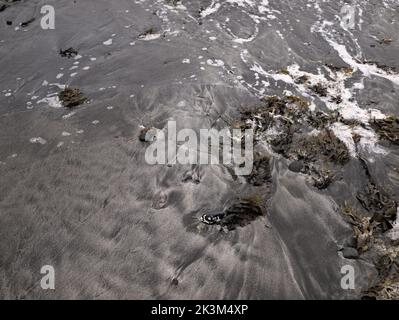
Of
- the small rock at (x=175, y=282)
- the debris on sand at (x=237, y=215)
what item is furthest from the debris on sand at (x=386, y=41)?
the small rock at (x=175, y=282)

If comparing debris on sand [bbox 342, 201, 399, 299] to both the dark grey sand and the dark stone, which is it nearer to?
the dark grey sand

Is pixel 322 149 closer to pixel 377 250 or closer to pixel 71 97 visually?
pixel 377 250

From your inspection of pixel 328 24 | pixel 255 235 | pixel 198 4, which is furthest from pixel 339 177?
pixel 198 4

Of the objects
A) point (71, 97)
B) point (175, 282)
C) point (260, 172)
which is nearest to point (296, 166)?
point (260, 172)

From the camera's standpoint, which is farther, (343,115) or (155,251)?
(343,115)

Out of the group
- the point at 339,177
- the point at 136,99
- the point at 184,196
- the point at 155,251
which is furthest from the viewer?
the point at 136,99

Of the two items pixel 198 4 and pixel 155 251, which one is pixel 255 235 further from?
pixel 198 4

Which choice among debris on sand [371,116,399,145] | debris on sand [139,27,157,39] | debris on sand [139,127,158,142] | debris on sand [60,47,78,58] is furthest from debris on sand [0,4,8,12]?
debris on sand [371,116,399,145]
